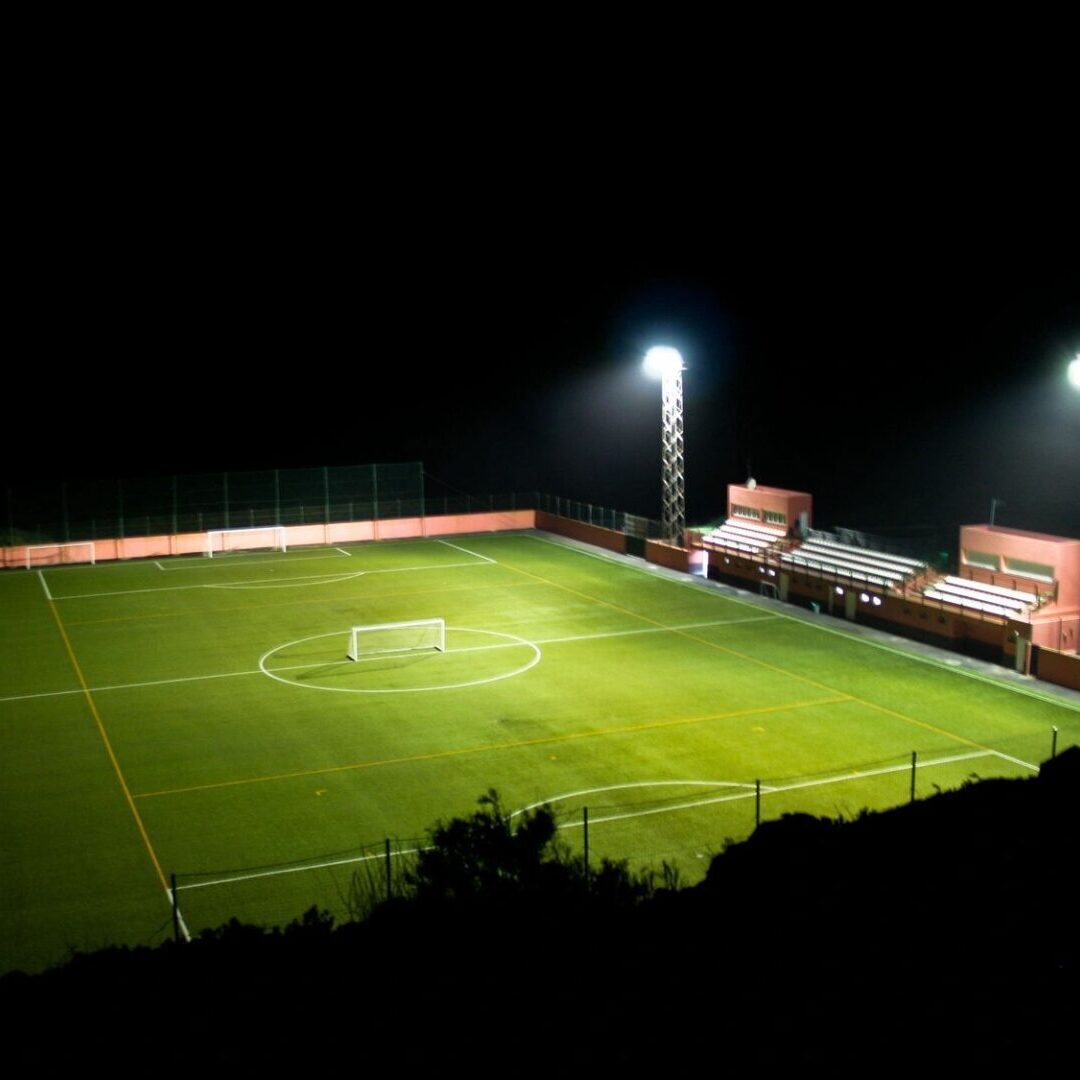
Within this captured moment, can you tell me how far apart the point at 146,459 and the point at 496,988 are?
77329 millimetres

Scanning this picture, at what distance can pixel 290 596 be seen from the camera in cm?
4319

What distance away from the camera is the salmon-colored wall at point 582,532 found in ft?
168

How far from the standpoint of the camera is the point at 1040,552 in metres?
34.6

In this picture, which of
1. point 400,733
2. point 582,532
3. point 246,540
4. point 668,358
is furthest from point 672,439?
point 400,733

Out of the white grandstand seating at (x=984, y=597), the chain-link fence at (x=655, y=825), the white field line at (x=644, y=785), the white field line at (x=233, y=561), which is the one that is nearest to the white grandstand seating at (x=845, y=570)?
the white grandstand seating at (x=984, y=597)

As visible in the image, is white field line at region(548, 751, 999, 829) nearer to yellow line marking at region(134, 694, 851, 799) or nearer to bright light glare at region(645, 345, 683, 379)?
yellow line marking at region(134, 694, 851, 799)

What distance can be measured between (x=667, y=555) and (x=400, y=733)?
2152 cm

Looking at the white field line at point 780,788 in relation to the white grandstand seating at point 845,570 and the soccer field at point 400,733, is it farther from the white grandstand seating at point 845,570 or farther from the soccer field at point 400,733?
the white grandstand seating at point 845,570

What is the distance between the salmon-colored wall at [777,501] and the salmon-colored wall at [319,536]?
1321cm

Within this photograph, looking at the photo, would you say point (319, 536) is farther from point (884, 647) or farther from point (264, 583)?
point (884, 647)

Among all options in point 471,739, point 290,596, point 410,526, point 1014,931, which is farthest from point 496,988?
point 410,526

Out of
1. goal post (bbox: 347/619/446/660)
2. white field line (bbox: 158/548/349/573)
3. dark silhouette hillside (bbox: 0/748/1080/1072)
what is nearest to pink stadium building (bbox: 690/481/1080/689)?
goal post (bbox: 347/619/446/660)

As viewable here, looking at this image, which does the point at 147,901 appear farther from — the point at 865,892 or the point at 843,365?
the point at 843,365

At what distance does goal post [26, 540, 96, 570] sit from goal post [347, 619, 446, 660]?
18.5m
